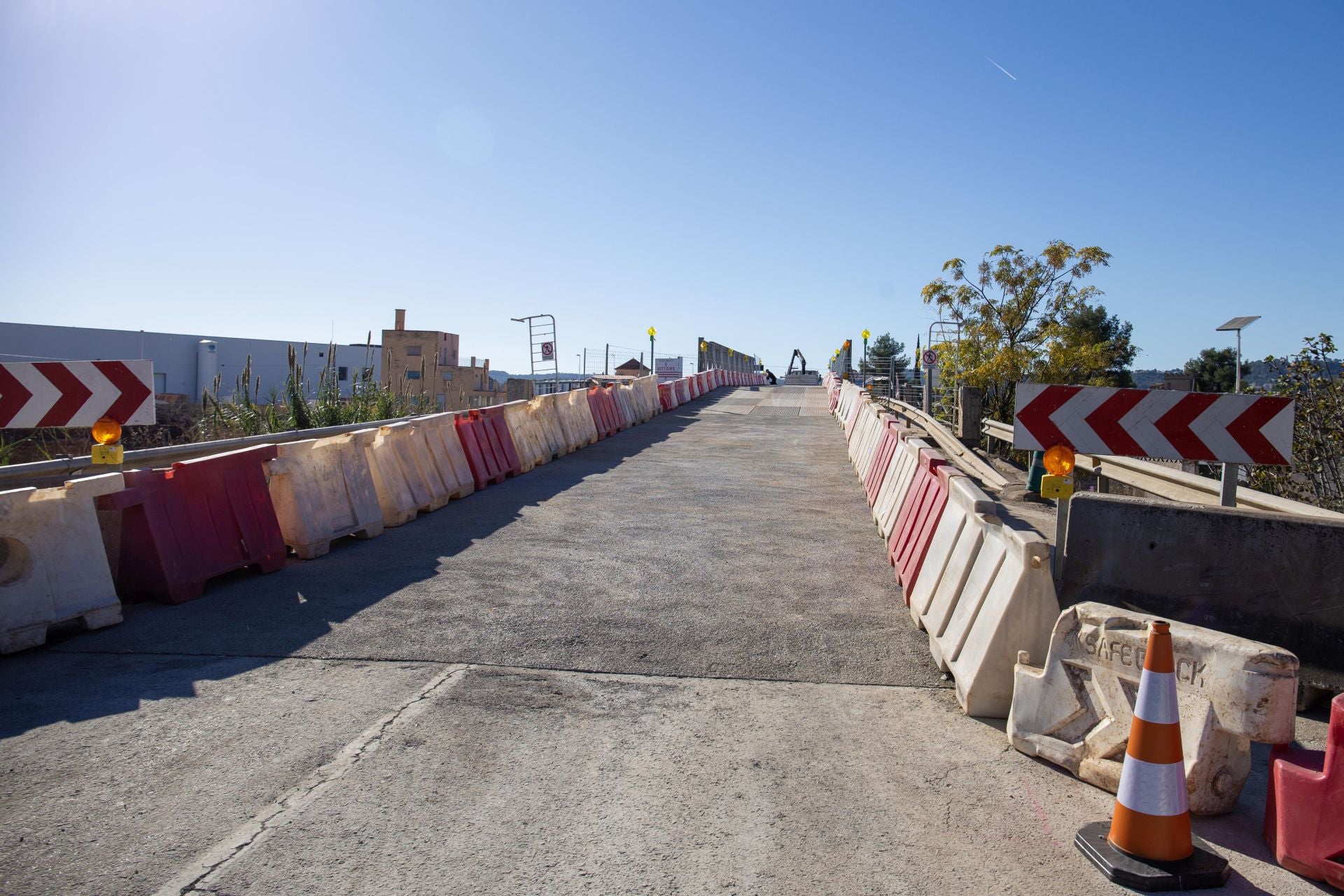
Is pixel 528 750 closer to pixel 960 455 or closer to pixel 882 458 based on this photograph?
pixel 882 458

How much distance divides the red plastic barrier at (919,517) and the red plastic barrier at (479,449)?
6339mm

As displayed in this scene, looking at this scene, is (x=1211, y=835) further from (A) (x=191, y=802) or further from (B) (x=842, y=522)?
(B) (x=842, y=522)

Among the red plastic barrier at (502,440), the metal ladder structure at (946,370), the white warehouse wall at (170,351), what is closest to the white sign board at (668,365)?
the white warehouse wall at (170,351)

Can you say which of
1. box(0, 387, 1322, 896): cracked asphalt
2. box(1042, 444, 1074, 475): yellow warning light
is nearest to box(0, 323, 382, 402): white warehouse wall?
box(0, 387, 1322, 896): cracked asphalt

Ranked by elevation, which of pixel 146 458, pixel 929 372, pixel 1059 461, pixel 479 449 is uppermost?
pixel 929 372

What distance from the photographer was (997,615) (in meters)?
5.11

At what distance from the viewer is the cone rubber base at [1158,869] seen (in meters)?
3.52

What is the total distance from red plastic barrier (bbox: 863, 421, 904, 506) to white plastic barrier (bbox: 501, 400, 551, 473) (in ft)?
17.8

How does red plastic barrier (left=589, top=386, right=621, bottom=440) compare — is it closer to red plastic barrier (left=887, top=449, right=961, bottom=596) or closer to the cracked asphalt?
the cracked asphalt

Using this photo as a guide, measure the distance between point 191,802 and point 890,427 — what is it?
9.46 meters

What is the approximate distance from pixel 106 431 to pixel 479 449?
600 centimetres

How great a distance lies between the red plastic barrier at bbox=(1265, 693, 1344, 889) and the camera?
354 centimetres

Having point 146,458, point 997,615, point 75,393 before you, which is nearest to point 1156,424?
point 997,615

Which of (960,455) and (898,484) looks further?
(960,455)
